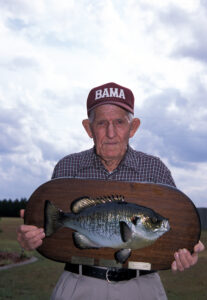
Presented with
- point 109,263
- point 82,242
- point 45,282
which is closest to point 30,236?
point 82,242

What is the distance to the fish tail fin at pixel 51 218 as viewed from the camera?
3.49 meters

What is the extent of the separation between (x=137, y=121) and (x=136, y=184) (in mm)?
683

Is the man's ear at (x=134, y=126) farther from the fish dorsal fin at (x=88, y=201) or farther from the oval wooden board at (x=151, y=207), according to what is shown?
the fish dorsal fin at (x=88, y=201)

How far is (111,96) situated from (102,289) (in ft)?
5.32

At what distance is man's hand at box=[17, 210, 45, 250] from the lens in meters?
3.48

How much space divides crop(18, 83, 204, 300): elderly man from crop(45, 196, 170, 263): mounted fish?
0.72ft

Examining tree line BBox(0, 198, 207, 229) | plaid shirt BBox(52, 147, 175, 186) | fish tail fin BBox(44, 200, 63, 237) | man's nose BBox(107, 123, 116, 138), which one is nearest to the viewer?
fish tail fin BBox(44, 200, 63, 237)

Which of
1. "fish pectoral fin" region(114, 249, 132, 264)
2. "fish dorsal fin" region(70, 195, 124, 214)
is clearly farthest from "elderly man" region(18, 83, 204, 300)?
"fish dorsal fin" region(70, 195, 124, 214)

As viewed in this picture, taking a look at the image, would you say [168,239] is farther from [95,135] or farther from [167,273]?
[167,273]

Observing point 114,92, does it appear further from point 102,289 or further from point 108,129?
point 102,289

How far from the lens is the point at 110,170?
3.79m

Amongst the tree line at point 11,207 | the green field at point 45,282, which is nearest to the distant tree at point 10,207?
the tree line at point 11,207

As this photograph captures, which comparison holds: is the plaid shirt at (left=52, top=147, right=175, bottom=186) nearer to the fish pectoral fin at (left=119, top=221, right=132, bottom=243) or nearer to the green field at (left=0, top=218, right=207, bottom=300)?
the fish pectoral fin at (left=119, top=221, right=132, bottom=243)

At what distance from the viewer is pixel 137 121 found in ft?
12.6
